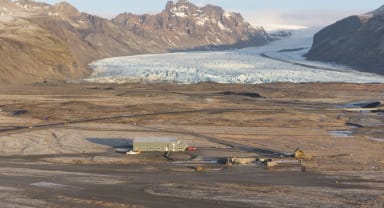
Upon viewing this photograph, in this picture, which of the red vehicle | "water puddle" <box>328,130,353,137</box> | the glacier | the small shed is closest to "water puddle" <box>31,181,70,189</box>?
the small shed

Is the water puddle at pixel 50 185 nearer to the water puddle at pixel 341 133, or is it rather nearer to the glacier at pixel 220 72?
the water puddle at pixel 341 133

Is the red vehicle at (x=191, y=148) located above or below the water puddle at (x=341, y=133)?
above

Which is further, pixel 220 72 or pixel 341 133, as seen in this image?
pixel 220 72

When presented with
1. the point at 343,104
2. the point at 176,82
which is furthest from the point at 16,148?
the point at 176,82

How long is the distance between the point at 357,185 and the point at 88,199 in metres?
13.8

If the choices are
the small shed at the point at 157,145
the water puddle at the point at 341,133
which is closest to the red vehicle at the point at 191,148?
the small shed at the point at 157,145

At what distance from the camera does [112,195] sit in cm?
3416

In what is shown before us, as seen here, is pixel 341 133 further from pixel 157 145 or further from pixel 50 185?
pixel 50 185

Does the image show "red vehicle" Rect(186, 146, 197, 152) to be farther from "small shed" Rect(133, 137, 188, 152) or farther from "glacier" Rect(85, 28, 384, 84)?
"glacier" Rect(85, 28, 384, 84)

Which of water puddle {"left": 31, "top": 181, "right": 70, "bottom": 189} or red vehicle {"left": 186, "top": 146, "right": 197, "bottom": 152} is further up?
water puddle {"left": 31, "top": 181, "right": 70, "bottom": 189}

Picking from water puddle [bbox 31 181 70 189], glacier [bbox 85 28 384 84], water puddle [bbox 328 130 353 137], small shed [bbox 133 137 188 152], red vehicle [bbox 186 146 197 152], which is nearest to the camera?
water puddle [bbox 31 181 70 189]

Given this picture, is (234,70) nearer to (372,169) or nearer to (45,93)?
(45,93)

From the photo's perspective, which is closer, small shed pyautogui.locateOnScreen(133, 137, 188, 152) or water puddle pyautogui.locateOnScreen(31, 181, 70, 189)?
water puddle pyautogui.locateOnScreen(31, 181, 70, 189)

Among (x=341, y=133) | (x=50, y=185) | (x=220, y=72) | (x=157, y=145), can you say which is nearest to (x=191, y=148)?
(x=157, y=145)
